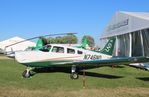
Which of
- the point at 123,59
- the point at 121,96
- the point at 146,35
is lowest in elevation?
the point at 121,96

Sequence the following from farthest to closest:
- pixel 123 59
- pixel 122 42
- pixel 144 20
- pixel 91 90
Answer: pixel 122 42
pixel 144 20
pixel 123 59
pixel 91 90

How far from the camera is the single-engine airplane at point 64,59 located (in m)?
16.1

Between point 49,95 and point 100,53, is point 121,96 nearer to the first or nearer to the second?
point 49,95

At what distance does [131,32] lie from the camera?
27922 mm

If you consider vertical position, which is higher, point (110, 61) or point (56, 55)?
point (56, 55)

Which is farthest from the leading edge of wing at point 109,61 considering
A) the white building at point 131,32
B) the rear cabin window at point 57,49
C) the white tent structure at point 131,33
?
the white building at point 131,32

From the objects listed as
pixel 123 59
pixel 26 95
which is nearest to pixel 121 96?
pixel 26 95

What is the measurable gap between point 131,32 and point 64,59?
12682mm

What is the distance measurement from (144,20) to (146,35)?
1.50 metres

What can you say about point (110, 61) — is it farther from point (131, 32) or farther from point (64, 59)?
point (131, 32)

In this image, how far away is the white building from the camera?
25672 millimetres

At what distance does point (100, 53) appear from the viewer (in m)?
18.0

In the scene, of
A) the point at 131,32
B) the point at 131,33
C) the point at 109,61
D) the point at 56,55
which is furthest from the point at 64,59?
the point at 131,33

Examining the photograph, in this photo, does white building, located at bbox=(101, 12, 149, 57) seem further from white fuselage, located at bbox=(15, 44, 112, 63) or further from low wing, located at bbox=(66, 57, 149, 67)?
low wing, located at bbox=(66, 57, 149, 67)
